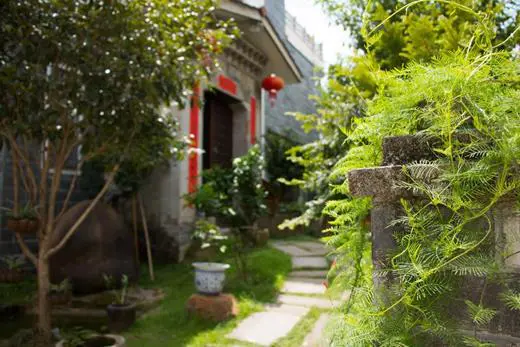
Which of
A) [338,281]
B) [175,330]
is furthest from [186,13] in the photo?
[338,281]

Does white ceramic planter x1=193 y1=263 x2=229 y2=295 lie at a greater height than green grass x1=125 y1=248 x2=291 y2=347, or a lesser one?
greater

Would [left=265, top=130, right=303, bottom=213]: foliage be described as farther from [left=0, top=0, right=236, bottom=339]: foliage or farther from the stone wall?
the stone wall

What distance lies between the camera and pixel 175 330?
427 cm

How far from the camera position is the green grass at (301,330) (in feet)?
12.3

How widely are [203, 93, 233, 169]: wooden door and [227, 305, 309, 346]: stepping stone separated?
4.88 metres

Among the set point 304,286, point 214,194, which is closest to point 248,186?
point 214,194

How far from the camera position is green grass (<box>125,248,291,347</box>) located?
13.0ft

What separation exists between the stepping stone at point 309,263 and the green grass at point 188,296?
0.14 meters

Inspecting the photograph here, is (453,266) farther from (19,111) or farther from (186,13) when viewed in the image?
(186,13)

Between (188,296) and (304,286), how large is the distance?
148cm

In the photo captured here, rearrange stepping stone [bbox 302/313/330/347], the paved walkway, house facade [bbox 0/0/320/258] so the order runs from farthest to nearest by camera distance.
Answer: house facade [bbox 0/0/320/258]
the paved walkway
stepping stone [bbox 302/313/330/347]

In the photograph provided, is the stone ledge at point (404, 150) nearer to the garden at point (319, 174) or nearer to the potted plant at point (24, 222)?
the garden at point (319, 174)

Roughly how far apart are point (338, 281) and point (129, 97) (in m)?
2.45

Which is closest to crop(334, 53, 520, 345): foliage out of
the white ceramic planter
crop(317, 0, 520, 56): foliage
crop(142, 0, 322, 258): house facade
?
crop(317, 0, 520, 56): foliage
